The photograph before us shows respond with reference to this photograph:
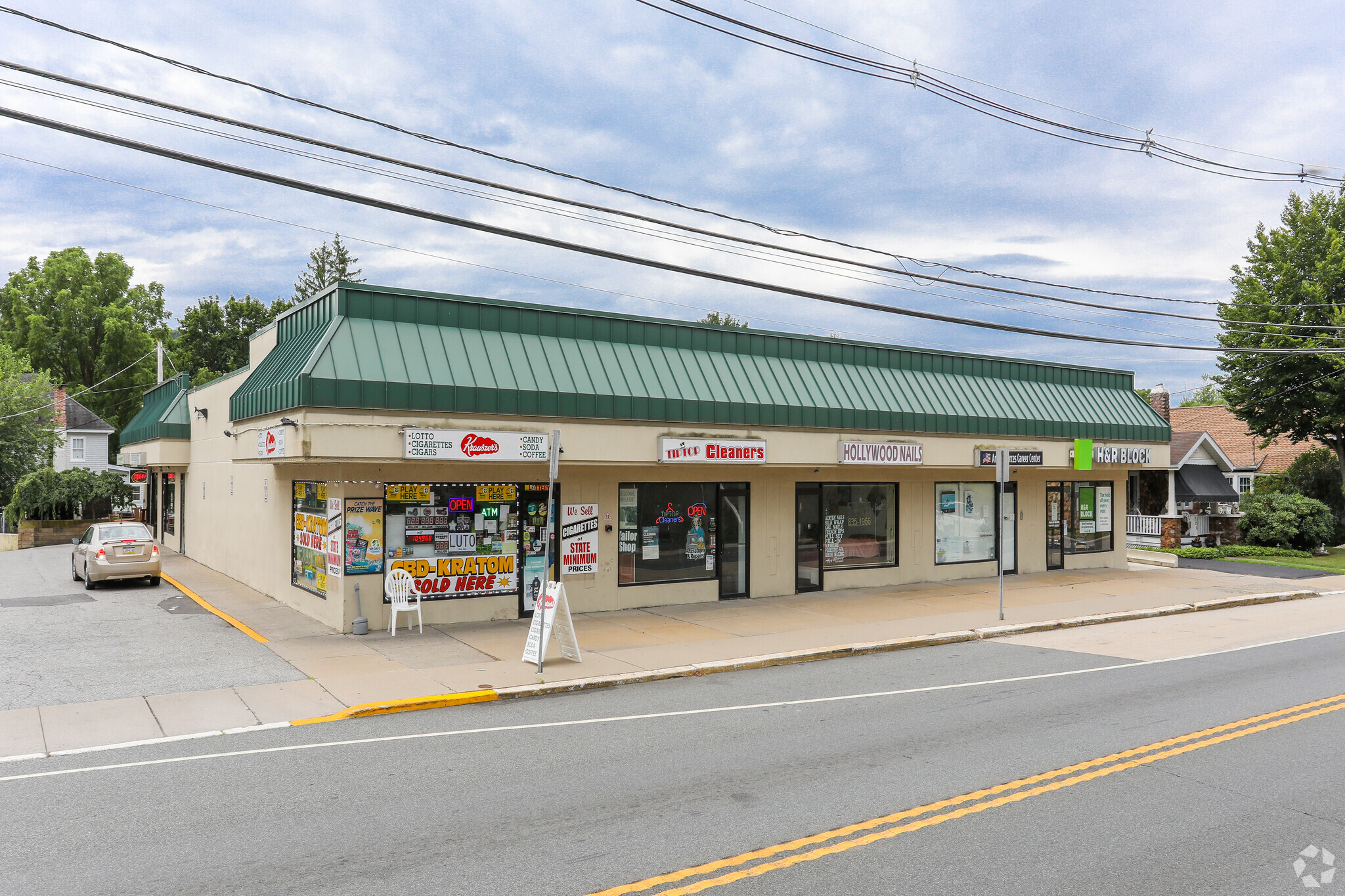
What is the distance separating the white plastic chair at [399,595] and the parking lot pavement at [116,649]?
189 cm

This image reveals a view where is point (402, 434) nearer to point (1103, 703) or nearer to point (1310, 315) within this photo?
point (1103, 703)

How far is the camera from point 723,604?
17.3 metres

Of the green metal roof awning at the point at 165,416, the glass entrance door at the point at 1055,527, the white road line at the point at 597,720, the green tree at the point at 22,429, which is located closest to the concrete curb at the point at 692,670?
the white road line at the point at 597,720

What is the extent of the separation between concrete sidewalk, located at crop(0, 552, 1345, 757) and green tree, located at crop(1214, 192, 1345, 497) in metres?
14.0

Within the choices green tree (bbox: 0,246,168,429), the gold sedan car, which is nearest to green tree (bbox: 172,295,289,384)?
green tree (bbox: 0,246,168,429)

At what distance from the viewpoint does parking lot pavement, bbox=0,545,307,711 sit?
412 inches

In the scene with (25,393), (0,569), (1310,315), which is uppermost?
(1310,315)

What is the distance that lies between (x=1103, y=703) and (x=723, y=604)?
847 centimetres

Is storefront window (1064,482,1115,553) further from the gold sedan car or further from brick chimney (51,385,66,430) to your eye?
brick chimney (51,385,66,430)

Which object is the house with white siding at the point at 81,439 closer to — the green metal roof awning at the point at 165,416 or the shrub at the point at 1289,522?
the green metal roof awning at the point at 165,416

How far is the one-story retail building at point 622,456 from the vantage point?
1371 centimetres

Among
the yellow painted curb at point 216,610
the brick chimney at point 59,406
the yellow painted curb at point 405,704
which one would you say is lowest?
the yellow painted curb at point 216,610

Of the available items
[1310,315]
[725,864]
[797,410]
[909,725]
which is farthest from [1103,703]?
[1310,315]
